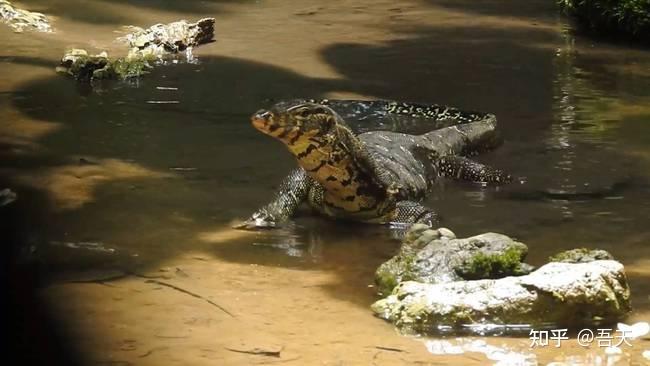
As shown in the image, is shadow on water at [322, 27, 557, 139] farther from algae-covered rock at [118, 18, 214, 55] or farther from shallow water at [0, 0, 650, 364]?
algae-covered rock at [118, 18, 214, 55]

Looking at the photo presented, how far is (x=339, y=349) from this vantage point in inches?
177

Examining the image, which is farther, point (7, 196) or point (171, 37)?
point (171, 37)

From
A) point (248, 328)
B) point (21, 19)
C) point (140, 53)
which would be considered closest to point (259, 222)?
point (248, 328)

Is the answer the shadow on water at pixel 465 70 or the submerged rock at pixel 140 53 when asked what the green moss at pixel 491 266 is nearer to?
the shadow on water at pixel 465 70

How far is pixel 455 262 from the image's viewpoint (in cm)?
512

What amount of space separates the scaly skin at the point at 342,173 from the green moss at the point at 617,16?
5.83 m

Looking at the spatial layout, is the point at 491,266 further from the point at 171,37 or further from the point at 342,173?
the point at 171,37

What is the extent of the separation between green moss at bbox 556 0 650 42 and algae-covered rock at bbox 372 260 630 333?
27.6 feet

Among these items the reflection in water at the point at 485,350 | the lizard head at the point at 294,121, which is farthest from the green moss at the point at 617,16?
the reflection in water at the point at 485,350

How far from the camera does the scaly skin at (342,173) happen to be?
623 cm

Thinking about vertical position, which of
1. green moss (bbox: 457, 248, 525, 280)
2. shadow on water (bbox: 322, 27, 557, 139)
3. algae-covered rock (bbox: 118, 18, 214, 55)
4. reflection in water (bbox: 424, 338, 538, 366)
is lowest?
reflection in water (bbox: 424, 338, 538, 366)

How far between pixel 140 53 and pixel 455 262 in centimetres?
713

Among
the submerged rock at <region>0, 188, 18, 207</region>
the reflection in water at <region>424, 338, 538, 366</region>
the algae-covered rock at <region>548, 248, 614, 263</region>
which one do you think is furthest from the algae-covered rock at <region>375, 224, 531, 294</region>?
the submerged rock at <region>0, 188, 18, 207</region>

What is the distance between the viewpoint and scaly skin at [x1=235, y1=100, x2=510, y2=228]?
6.23 meters
